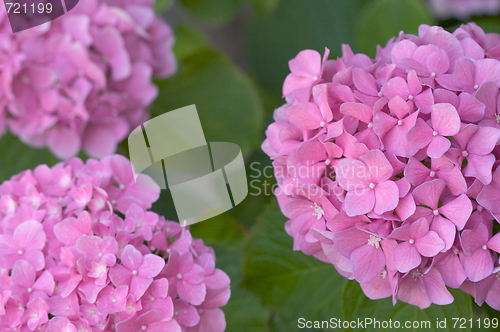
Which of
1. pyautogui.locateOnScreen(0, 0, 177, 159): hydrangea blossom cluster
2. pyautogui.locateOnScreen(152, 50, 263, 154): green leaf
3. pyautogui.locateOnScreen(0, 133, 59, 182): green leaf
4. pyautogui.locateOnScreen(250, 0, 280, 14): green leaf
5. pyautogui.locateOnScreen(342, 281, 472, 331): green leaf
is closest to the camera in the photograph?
pyautogui.locateOnScreen(342, 281, 472, 331): green leaf

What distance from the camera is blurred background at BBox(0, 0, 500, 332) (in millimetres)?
658

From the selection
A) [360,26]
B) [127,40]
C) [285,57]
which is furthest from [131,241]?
[285,57]

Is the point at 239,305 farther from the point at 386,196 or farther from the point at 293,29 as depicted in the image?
the point at 293,29

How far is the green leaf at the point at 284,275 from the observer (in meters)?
0.66

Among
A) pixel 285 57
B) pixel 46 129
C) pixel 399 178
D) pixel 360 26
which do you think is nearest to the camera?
pixel 399 178

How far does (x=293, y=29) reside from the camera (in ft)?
4.08

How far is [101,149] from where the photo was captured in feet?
2.30

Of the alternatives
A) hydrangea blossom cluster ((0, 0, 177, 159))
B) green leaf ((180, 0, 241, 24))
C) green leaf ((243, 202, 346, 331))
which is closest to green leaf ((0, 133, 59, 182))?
hydrangea blossom cluster ((0, 0, 177, 159))

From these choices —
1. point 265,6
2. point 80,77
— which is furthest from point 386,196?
point 265,6

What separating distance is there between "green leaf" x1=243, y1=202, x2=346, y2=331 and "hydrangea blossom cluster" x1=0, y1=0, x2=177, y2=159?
0.27 metres

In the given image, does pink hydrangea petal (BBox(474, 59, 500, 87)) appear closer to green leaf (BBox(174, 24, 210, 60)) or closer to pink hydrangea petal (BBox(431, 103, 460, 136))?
pink hydrangea petal (BBox(431, 103, 460, 136))

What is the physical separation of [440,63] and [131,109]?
1.52 ft

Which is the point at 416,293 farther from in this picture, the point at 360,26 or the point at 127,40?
the point at 360,26

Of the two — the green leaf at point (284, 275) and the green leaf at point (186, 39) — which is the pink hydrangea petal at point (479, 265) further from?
the green leaf at point (186, 39)
